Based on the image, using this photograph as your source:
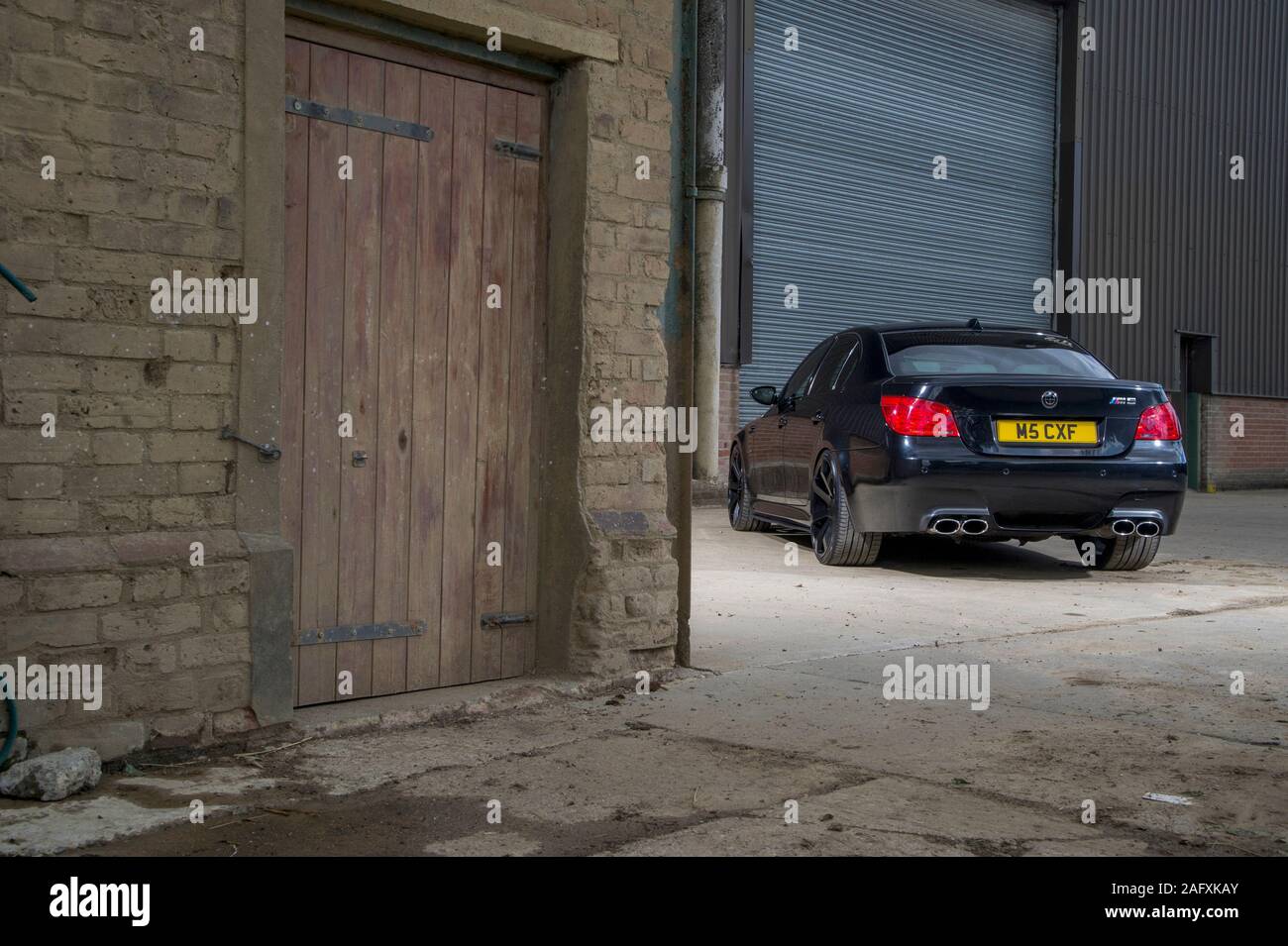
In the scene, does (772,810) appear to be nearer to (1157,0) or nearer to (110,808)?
(110,808)

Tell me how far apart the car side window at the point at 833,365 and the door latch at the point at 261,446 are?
17.8ft

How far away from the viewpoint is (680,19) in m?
6.19

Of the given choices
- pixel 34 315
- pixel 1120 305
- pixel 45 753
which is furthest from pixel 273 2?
pixel 1120 305

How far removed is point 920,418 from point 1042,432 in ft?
2.43

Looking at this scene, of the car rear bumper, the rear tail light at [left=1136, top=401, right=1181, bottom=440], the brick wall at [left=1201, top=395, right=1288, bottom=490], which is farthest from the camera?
the brick wall at [left=1201, top=395, right=1288, bottom=490]

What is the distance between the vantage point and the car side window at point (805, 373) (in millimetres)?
10242

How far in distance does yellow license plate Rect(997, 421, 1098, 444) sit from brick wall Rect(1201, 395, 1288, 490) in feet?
53.2

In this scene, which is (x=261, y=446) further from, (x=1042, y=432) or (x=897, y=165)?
(x=897, y=165)

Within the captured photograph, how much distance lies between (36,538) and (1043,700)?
3.63 meters

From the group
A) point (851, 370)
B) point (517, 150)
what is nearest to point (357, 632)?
point (517, 150)

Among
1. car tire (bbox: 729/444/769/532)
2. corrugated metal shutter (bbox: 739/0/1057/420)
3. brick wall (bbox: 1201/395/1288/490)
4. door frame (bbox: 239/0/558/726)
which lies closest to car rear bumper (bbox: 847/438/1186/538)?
car tire (bbox: 729/444/769/532)

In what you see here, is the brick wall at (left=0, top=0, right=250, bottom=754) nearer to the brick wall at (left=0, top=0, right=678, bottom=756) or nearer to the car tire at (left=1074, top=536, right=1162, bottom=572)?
the brick wall at (left=0, top=0, right=678, bottom=756)

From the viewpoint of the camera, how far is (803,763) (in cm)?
445

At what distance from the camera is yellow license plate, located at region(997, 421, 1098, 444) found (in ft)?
27.2
